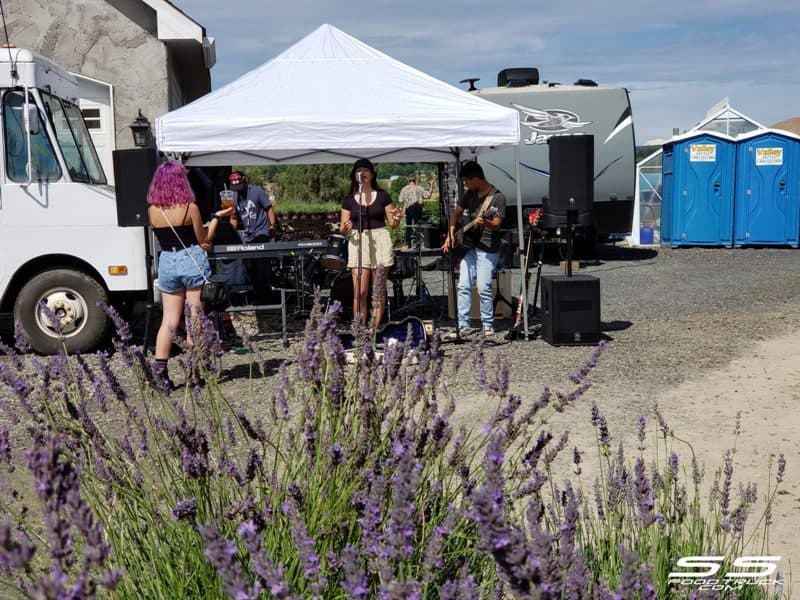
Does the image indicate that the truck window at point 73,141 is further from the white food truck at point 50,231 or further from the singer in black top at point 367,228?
the singer in black top at point 367,228

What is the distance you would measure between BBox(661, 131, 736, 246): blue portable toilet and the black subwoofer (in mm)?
12922

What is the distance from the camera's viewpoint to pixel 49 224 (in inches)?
381

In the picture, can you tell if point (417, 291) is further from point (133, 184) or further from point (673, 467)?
point (673, 467)

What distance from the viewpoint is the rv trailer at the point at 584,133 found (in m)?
19.4

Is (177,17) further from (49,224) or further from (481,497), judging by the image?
(481,497)

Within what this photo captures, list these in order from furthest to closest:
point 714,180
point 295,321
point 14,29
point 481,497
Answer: point 714,180, point 14,29, point 295,321, point 481,497

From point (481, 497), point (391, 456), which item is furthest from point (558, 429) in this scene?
point (481, 497)

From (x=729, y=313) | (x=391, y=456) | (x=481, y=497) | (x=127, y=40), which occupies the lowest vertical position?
(x=729, y=313)

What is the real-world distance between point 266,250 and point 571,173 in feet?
10.6

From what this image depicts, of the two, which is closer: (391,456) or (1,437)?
(1,437)

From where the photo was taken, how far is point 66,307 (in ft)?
31.9

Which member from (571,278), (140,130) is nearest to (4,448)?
(571,278)

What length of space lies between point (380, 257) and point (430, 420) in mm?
6922

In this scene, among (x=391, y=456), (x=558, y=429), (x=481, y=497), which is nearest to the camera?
(x=481, y=497)
